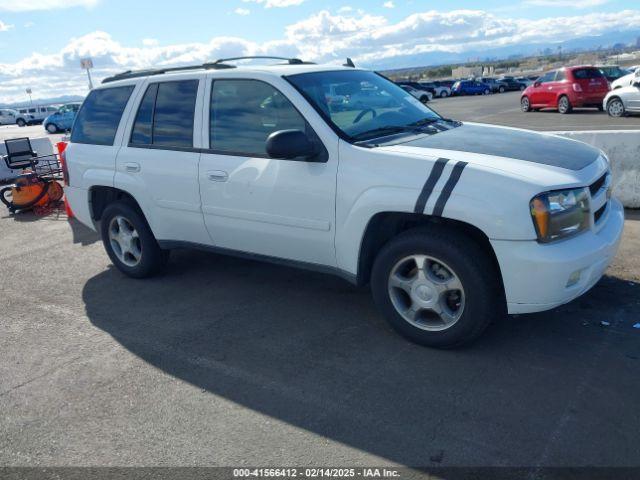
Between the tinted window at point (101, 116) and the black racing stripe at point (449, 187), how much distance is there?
329 cm

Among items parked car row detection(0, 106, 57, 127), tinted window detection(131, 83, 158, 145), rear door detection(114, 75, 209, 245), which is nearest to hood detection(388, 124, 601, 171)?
rear door detection(114, 75, 209, 245)

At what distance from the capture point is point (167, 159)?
196 inches

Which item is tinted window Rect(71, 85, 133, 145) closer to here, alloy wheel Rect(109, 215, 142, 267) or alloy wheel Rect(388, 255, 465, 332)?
alloy wheel Rect(109, 215, 142, 267)

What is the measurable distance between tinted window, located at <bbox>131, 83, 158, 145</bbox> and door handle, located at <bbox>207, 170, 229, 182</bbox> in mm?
892

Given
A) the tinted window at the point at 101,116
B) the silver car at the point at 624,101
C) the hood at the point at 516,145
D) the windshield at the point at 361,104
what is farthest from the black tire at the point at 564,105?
the tinted window at the point at 101,116

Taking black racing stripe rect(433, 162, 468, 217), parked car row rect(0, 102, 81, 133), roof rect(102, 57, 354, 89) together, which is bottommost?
parked car row rect(0, 102, 81, 133)

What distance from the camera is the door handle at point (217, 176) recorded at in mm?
4580

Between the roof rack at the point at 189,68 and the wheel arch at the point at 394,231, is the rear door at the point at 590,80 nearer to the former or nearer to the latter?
the roof rack at the point at 189,68

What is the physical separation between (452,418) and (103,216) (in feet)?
13.2

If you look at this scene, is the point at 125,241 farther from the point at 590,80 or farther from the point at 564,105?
the point at 590,80

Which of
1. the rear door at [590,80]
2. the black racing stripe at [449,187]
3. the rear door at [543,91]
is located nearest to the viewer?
the black racing stripe at [449,187]

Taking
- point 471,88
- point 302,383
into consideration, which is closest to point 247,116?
point 302,383

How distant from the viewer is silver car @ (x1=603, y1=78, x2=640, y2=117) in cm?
1731

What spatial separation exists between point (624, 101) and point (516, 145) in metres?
16.0
